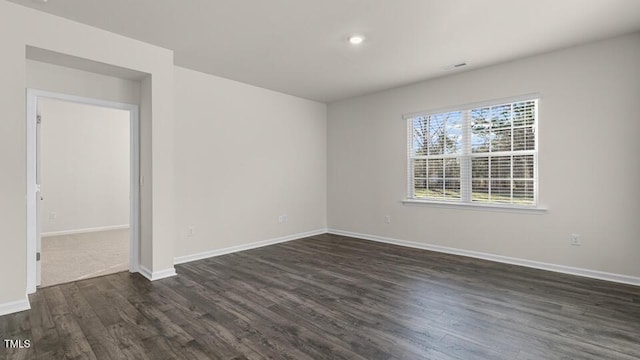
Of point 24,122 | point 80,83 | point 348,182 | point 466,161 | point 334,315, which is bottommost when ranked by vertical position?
point 334,315

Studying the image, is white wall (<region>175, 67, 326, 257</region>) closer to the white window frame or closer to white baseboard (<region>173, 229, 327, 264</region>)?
white baseboard (<region>173, 229, 327, 264</region>)

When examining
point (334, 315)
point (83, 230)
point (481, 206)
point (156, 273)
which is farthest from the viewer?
point (83, 230)

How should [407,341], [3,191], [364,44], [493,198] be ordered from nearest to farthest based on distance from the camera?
[407,341], [3,191], [364,44], [493,198]

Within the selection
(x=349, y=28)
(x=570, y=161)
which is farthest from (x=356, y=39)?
(x=570, y=161)

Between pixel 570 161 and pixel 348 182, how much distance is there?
3339mm

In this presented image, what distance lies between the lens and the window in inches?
158

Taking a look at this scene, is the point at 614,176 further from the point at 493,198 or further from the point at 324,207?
the point at 324,207

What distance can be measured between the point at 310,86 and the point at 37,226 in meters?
3.90

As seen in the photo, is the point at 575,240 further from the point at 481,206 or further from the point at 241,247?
the point at 241,247

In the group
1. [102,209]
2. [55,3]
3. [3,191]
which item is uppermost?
[55,3]

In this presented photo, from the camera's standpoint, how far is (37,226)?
3.22 meters

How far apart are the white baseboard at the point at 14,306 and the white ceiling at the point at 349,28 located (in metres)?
2.54

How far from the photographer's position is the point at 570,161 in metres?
3.65

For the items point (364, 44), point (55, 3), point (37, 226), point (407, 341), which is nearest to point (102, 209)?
point (37, 226)
